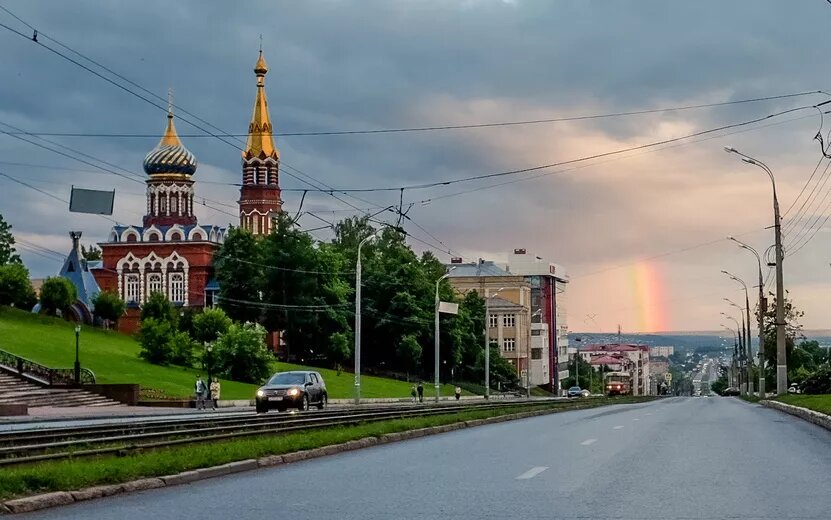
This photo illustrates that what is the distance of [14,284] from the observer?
311 feet

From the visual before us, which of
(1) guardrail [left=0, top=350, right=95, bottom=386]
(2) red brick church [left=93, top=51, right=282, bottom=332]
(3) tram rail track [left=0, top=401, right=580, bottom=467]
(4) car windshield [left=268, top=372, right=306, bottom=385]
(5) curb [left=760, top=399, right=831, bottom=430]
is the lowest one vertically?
(3) tram rail track [left=0, top=401, right=580, bottom=467]

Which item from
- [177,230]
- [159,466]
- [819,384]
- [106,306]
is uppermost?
[177,230]

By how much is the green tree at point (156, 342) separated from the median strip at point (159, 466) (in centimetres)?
5288

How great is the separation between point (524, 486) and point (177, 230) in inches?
4780

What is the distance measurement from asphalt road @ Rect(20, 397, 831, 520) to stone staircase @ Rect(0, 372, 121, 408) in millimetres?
34382

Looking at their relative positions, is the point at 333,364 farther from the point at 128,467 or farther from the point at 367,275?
the point at 128,467

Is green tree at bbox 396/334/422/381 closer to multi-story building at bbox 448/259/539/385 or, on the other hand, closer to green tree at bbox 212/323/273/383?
green tree at bbox 212/323/273/383

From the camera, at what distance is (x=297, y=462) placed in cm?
1980

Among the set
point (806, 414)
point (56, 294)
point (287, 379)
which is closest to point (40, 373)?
point (287, 379)

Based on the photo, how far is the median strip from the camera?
44.1ft

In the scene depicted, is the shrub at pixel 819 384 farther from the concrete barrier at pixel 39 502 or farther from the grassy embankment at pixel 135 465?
the concrete barrier at pixel 39 502

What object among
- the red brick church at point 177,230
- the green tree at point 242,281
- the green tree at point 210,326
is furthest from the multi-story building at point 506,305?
the green tree at point 210,326

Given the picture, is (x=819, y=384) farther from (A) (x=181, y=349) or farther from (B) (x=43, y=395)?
(A) (x=181, y=349)

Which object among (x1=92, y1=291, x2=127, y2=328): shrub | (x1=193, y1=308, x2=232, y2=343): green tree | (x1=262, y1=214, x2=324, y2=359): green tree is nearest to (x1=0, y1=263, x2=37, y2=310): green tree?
(x1=92, y1=291, x2=127, y2=328): shrub
